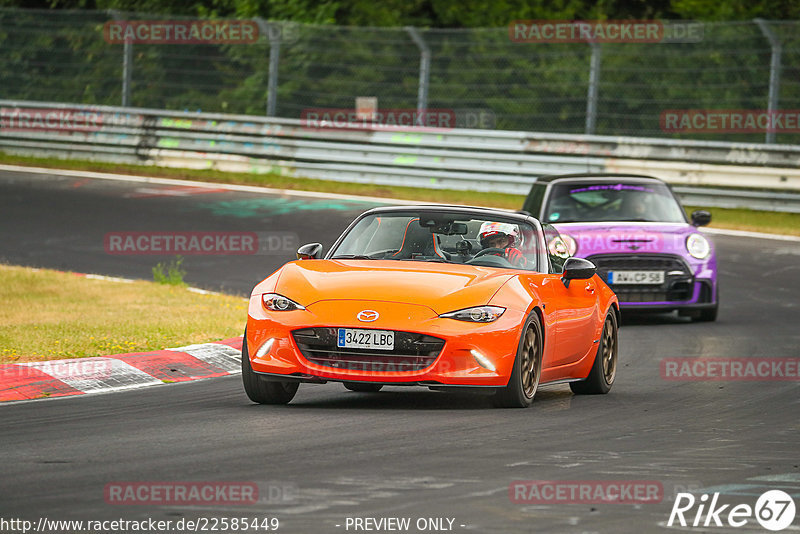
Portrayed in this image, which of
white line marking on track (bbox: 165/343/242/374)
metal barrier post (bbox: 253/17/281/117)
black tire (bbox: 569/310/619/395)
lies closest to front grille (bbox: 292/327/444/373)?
black tire (bbox: 569/310/619/395)

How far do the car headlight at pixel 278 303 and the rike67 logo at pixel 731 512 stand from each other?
3.16m

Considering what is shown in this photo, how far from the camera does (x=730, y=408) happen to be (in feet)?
31.5

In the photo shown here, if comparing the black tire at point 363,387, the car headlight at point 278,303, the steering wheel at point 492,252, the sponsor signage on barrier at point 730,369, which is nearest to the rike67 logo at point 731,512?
the car headlight at point 278,303

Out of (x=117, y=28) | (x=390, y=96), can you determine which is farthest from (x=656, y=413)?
(x=117, y=28)

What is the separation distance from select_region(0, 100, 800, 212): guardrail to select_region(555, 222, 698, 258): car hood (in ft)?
30.6

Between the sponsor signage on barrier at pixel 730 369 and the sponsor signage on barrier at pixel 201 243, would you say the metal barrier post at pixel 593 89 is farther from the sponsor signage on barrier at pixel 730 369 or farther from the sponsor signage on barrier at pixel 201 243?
the sponsor signage on barrier at pixel 730 369

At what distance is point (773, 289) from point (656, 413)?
29.1 feet

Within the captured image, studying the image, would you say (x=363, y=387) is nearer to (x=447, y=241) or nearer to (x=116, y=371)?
(x=447, y=241)

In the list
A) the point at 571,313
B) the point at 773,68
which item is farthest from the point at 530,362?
the point at 773,68

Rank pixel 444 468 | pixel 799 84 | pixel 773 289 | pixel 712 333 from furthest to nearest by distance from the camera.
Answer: pixel 799 84, pixel 773 289, pixel 712 333, pixel 444 468

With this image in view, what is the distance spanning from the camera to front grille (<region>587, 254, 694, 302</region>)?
15023mm

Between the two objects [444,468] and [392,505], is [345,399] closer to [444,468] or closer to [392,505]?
[444,468]

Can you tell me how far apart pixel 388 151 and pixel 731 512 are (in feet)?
68.6

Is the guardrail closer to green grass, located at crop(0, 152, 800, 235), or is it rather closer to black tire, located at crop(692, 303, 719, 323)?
green grass, located at crop(0, 152, 800, 235)
